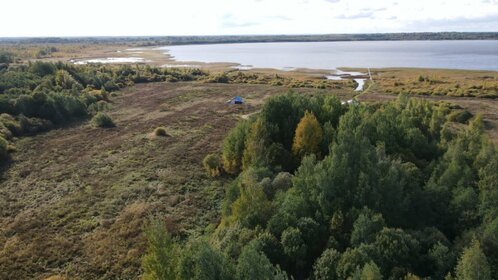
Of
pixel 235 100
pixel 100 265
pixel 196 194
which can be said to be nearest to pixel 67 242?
pixel 100 265

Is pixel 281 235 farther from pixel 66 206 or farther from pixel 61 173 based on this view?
pixel 61 173

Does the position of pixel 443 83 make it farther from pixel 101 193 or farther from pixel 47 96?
pixel 101 193

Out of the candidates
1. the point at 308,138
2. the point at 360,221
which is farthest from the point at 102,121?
the point at 360,221

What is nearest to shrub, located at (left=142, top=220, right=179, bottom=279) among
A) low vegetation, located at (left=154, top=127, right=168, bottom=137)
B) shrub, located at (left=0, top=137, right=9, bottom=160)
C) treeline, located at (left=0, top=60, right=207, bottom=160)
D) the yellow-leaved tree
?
the yellow-leaved tree

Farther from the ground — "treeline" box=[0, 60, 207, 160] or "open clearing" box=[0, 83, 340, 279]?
"treeline" box=[0, 60, 207, 160]

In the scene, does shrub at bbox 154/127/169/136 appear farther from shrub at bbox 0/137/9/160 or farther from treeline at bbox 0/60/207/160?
shrub at bbox 0/137/9/160
